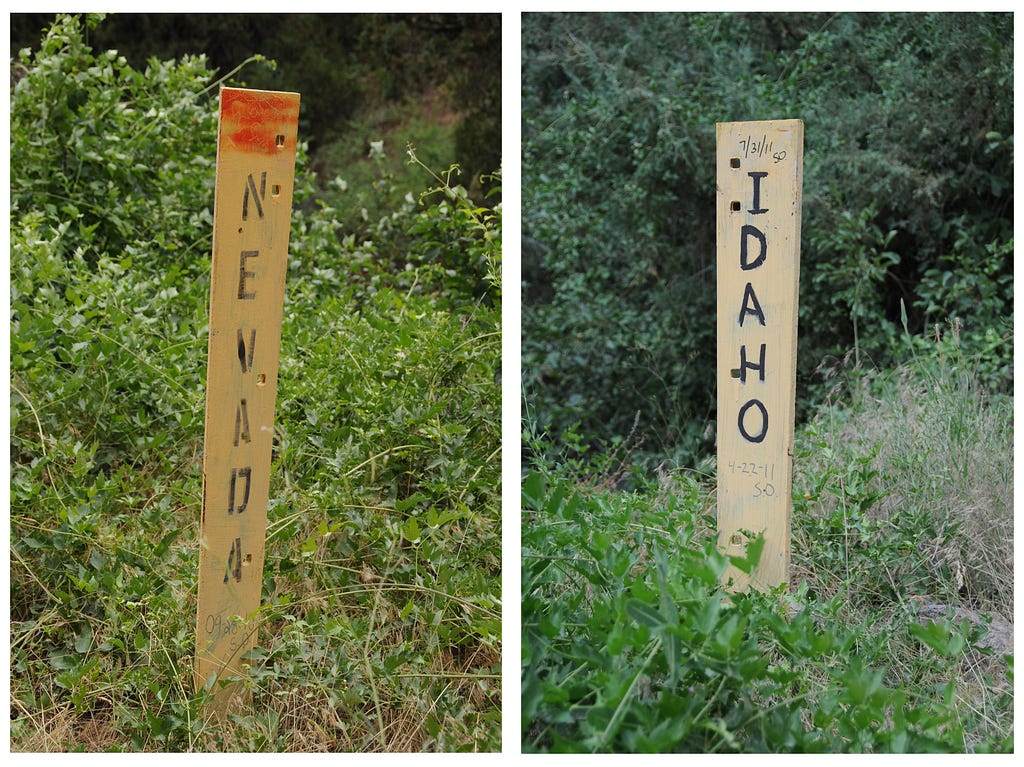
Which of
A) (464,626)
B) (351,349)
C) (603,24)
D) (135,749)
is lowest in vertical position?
(135,749)

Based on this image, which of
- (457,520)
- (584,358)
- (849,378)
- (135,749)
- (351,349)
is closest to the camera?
(135,749)

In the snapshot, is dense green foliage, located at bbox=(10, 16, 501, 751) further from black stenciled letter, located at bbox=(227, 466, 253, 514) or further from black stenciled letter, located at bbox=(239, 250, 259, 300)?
black stenciled letter, located at bbox=(239, 250, 259, 300)

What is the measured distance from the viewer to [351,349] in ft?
9.47

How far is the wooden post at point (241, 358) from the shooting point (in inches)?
68.9

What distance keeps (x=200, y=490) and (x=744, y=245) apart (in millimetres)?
1625

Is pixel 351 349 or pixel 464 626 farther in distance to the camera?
pixel 351 349

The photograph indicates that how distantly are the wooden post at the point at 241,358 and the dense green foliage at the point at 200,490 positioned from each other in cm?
10

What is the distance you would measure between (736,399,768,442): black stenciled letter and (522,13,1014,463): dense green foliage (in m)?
2.20

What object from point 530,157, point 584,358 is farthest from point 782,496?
point 530,157

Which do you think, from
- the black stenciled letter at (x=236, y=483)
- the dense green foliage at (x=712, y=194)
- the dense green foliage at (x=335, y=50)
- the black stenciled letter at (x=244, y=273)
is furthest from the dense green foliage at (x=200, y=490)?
the dense green foliage at (x=335, y=50)

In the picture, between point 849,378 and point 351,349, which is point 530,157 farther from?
point 351,349

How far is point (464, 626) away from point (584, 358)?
295 cm

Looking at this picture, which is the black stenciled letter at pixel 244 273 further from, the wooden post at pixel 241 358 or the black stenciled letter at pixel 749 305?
the black stenciled letter at pixel 749 305

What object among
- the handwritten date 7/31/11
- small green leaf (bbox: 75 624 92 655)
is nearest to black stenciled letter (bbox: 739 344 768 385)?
the handwritten date 7/31/11
